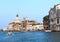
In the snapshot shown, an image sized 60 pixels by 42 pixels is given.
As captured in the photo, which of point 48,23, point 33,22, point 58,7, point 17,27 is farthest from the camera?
point 33,22

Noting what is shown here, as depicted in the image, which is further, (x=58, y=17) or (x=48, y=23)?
(x=48, y=23)

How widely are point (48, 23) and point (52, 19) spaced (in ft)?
41.9

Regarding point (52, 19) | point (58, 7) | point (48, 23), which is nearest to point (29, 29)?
point (48, 23)

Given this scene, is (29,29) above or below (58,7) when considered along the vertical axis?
below

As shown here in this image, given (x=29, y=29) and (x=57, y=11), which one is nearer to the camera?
(x=57, y=11)

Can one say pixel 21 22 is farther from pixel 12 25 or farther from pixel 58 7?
pixel 58 7

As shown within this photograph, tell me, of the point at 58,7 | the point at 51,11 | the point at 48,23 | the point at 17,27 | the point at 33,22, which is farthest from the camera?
the point at 33,22

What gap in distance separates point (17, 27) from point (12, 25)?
9.56 metres

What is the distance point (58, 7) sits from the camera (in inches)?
5251

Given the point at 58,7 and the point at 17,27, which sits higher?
the point at 58,7

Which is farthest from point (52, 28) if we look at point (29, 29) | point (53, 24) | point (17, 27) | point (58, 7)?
point (17, 27)

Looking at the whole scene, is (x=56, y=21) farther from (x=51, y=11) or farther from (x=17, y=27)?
(x=17, y=27)

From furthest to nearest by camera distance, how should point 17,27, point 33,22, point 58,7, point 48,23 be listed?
1. point 33,22
2. point 17,27
3. point 48,23
4. point 58,7

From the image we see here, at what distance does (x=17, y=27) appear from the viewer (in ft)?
589
